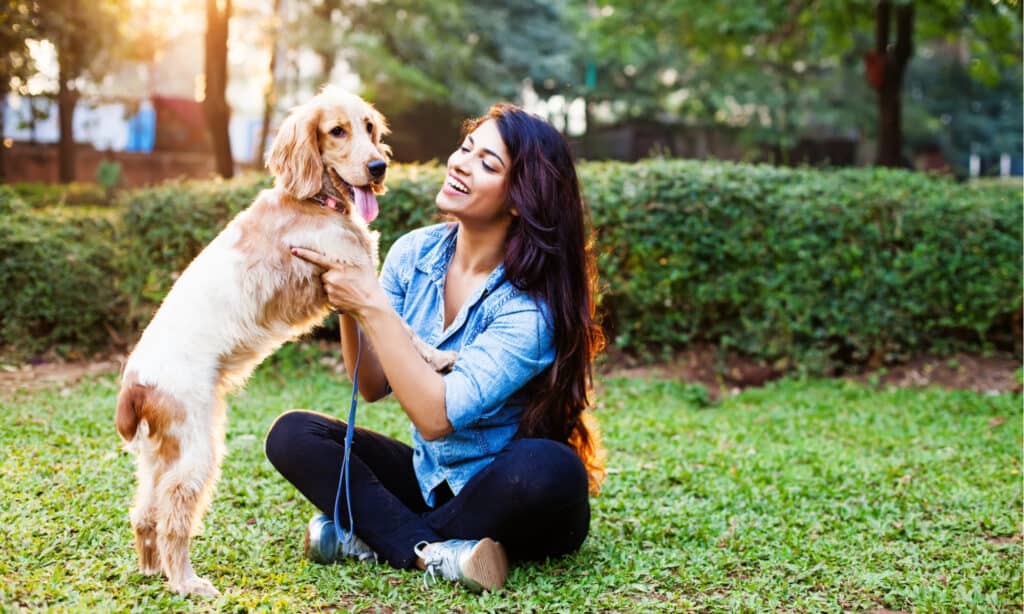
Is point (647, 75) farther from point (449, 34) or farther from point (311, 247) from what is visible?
point (311, 247)

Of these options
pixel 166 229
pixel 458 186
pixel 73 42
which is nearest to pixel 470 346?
pixel 458 186

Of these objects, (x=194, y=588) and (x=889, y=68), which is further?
(x=889, y=68)

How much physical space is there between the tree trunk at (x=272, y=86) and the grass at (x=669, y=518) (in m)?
11.8

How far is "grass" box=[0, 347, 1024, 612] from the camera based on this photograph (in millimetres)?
3186

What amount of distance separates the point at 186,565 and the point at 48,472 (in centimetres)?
177

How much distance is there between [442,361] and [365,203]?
633 millimetres

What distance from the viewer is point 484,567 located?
3178 millimetres

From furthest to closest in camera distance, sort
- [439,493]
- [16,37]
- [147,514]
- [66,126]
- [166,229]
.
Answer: [66,126], [16,37], [166,229], [439,493], [147,514]

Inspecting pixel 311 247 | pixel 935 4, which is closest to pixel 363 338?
pixel 311 247

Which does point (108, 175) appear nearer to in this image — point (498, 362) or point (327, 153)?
point (327, 153)

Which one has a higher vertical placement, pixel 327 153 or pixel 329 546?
pixel 327 153

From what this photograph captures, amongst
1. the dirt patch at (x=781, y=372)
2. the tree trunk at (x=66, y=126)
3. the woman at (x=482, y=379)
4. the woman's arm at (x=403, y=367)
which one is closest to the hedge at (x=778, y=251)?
the dirt patch at (x=781, y=372)

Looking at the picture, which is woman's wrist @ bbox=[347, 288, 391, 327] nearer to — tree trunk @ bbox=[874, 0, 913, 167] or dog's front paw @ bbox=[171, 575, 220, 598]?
dog's front paw @ bbox=[171, 575, 220, 598]

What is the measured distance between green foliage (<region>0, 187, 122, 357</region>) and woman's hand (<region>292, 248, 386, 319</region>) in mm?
5158
